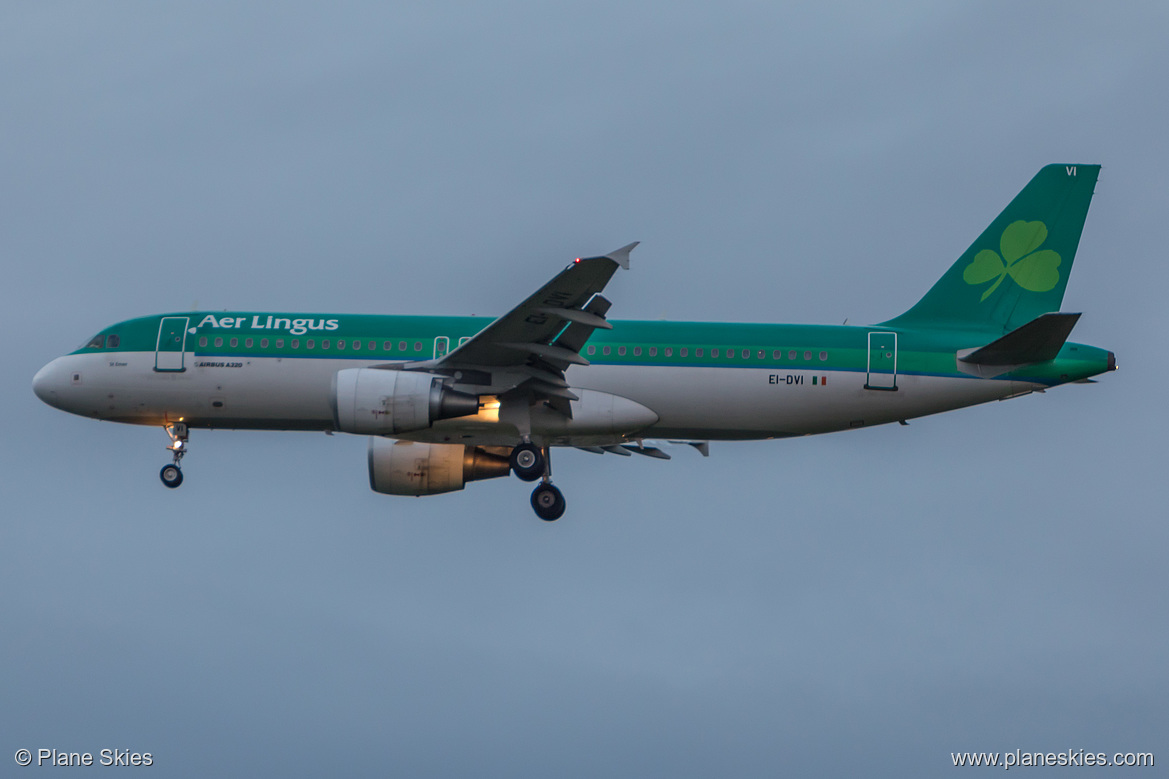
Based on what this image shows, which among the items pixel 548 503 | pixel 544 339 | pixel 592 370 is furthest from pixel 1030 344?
pixel 548 503

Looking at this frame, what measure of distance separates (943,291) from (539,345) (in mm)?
10911

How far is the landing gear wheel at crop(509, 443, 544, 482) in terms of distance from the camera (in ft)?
110

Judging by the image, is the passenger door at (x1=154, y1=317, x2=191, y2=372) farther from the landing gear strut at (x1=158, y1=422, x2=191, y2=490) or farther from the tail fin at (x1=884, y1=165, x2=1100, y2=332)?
the tail fin at (x1=884, y1=165, x2=1100, y2=332)

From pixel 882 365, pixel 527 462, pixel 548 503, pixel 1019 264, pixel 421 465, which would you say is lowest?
pixel 548 503

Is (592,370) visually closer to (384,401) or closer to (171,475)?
(384,401)

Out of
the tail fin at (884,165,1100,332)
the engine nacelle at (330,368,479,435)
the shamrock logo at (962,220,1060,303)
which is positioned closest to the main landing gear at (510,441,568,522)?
the engine nacelle at (330,368,479,435)

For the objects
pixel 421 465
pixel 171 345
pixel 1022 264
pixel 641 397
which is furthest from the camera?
pixel 421 465

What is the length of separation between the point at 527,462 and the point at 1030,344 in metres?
12.0

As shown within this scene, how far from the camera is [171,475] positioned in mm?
35844

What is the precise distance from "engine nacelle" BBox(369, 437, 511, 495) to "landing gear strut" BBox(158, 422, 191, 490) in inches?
186

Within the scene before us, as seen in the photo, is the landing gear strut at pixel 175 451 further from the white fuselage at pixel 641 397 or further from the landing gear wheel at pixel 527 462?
the landing gear wheel at pixel 527 462

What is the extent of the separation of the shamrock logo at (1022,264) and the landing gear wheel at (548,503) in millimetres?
11731

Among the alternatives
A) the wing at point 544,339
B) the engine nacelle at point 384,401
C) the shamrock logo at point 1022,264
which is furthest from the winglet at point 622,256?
the shamrock logo at point 1022,264

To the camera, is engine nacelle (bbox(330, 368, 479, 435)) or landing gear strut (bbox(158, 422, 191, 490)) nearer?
engine nacelle (bbox(330, 368, 479, 435))
